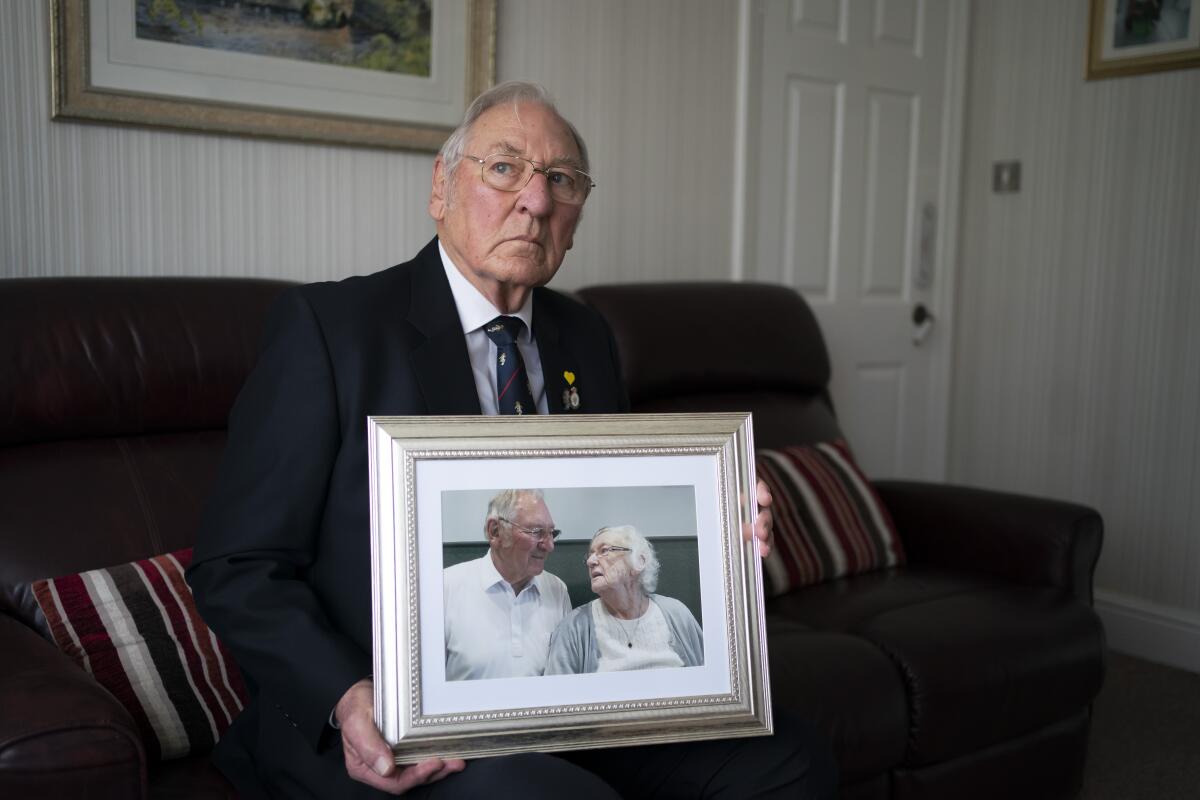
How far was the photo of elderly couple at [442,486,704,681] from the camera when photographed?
111 cm

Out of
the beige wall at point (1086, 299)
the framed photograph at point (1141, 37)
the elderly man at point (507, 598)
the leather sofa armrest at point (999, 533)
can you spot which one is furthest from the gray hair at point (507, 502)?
the framed photograph at point (1141, 37)

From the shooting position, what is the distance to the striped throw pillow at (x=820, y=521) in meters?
2.26

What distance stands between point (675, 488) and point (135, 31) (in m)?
1.54

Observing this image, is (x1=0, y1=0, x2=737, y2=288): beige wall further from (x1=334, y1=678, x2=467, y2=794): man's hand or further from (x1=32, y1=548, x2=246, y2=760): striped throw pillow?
(x1=334, y1=678, x2=467, y2=794): man's hand

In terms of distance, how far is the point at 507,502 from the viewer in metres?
1.15

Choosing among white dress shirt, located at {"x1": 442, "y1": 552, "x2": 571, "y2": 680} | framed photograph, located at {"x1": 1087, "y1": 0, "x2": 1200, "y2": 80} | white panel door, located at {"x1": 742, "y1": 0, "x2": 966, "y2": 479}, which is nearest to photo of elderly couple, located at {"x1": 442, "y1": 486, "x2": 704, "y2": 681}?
white dress shirt, located at {"x1": 442, "y1": 552, "x2": 571, "y2": 680}

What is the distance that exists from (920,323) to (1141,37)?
3.48ft

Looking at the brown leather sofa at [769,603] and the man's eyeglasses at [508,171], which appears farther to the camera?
the brown leather sofa at [769,603]

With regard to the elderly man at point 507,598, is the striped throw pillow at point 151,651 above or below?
below

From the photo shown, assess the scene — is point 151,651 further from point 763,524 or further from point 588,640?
point 763,524

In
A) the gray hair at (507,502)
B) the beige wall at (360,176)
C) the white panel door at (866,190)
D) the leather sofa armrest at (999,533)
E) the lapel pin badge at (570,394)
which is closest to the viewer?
the gray hair at (507,502)

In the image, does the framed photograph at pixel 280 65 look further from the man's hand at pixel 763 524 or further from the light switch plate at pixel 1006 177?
the light switch plate at pixel 1006 177

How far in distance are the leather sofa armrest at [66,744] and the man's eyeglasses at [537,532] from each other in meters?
0.44

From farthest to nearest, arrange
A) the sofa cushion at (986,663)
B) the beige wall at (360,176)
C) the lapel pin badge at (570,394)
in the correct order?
the beige wall at (360,176) → the sofa cushion at (986,663) → the lapel pin badge at (570,394)
